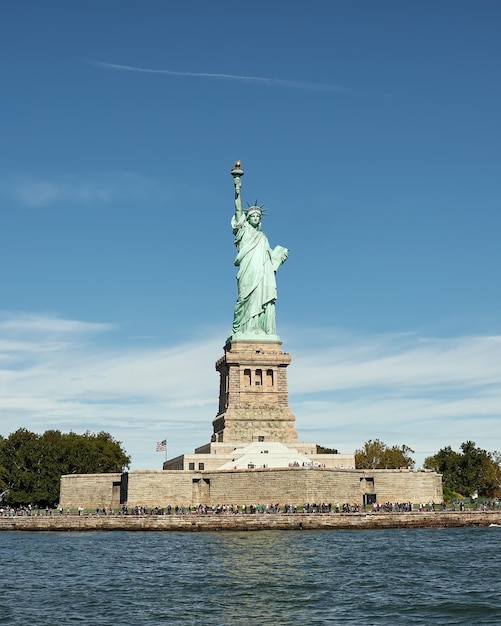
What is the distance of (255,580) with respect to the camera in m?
30.8

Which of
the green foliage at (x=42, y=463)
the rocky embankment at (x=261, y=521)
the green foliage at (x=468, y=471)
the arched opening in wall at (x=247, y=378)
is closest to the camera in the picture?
the rocky embankment at (x=261, y=521)

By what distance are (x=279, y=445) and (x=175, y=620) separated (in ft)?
144

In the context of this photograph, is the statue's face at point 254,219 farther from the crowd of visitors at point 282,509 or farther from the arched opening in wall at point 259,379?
the crowd of visitors at point 282,509

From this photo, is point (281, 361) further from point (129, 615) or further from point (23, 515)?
point (129, 615)

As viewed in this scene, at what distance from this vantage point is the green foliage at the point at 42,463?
2990 inches

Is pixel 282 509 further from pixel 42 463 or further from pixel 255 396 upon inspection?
pixel 42 463

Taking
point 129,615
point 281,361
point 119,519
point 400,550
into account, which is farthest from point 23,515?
point 129,615

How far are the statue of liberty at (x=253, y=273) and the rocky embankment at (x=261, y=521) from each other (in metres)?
22.0

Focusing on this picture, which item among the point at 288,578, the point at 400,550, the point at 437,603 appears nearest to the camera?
the point at 437,603

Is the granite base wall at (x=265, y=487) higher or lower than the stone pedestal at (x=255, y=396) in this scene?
lower

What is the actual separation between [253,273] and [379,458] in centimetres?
3028

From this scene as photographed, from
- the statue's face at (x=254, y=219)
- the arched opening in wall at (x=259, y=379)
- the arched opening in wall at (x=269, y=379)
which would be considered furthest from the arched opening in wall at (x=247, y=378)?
the statue's face at (x=254, y=219)

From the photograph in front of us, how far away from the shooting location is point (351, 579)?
104ft

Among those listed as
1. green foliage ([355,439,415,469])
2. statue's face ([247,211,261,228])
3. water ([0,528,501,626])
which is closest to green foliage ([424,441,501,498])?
green foliage ([355,439,415,469])
